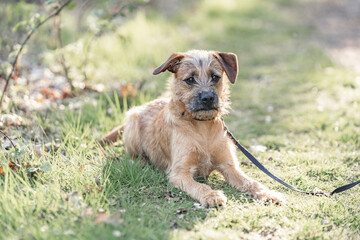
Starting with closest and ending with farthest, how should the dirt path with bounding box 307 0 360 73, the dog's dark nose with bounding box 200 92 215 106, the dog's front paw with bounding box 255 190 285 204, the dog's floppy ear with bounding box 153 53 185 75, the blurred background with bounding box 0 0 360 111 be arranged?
the dog's front paw with bounding box 255 190 285 204, the dog's dark nose with bounding box 200 92 215 106, the dog's floppy ear with bounding box 153 53 185 75, the blurred background with bounding box 0 0 360 111, the dirt path with bounding box 307 0 360 73

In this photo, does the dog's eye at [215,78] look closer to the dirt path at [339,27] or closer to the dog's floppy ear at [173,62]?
the dog's floppy ear at [173,62]

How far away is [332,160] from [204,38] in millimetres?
6319

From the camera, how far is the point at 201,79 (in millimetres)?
4383

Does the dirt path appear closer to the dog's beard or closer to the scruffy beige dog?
the scruffy beige dog

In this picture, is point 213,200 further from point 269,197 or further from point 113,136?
point 113,136

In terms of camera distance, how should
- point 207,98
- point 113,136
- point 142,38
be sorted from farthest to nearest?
1. point 142,38
2. point 113,136
3. point 207,98

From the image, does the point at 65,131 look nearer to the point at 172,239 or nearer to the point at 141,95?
the point at 141,95

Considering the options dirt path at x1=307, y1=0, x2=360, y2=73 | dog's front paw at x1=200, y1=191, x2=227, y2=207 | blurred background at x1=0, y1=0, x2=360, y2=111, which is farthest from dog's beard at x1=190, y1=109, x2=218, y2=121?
dirt path at x1=307, y1=0, x2=360, y2=73

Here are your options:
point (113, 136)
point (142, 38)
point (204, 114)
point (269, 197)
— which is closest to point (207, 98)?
point (204, 114)

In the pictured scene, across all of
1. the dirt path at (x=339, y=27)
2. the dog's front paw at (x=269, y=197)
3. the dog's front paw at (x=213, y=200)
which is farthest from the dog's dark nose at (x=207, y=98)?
the dirt path at (x=339, y=27)

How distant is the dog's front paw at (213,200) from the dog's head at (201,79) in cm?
90

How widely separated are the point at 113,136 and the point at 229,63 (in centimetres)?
198

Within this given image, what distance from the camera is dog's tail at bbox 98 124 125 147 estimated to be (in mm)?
5305

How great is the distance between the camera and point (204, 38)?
10.6 metres
